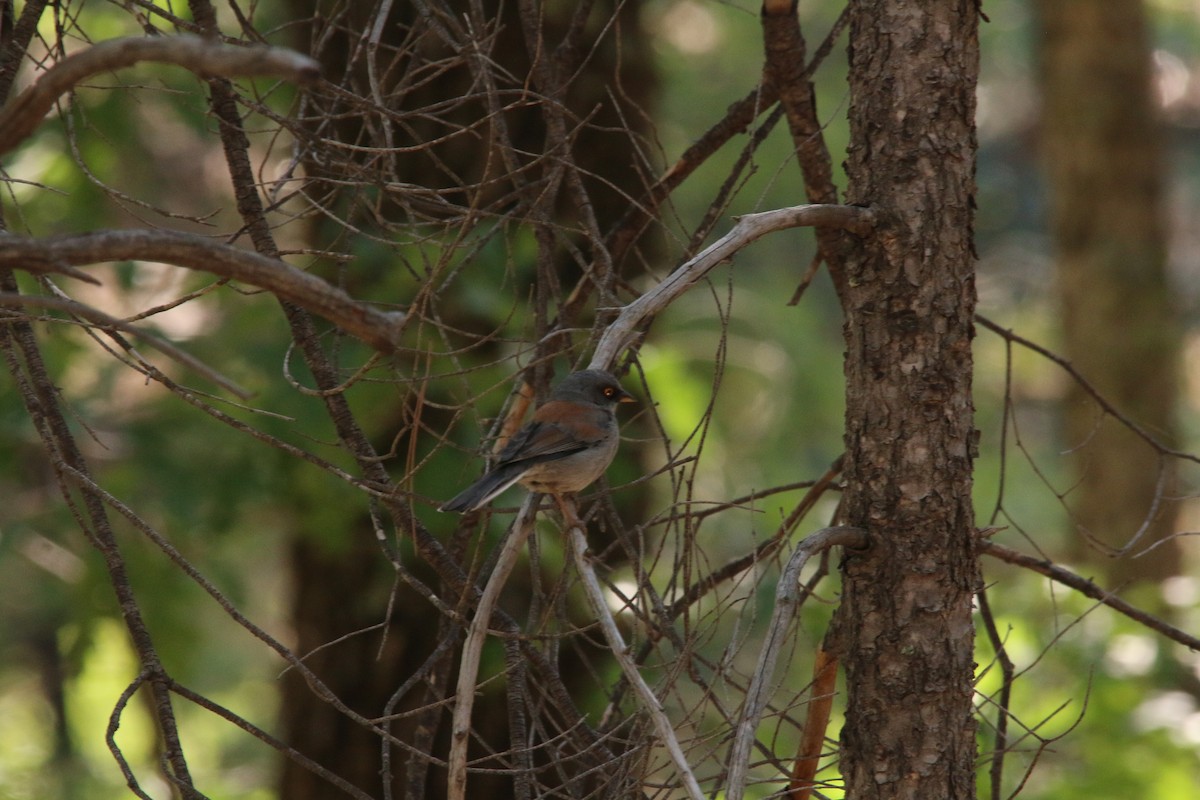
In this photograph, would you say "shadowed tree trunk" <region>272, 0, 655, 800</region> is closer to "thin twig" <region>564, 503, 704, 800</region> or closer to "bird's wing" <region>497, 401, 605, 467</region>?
"bird's wing" <region>497, 401, 605, 467</region>

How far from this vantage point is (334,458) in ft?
18.5

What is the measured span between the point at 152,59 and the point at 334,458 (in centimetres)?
413

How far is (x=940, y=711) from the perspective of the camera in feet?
9.25

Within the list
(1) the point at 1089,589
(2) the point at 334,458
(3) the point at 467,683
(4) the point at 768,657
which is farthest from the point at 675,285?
(2) the point at 334,458

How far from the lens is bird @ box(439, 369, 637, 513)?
12.4 feet

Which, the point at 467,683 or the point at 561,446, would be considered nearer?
the point at 467,683

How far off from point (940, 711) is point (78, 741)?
9525 millimetres

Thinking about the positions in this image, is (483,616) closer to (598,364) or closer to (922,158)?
(598,364)

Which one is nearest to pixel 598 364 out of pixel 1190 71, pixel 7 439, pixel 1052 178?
pixel 7 439

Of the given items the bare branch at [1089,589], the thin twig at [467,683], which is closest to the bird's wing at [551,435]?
the thin twig at [467,683]

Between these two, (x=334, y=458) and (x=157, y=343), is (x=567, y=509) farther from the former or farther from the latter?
(x=334, y=458)

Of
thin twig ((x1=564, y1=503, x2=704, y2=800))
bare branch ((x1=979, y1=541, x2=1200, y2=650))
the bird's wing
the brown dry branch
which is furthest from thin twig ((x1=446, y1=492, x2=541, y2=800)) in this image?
bare branch ((x1=979, y1=541, x2=1200, y2=650))

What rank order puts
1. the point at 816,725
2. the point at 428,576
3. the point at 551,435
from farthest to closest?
the point at 428,576, the point at 551,435, the point at 816,725

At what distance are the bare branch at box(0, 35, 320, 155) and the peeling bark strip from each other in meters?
1.76
